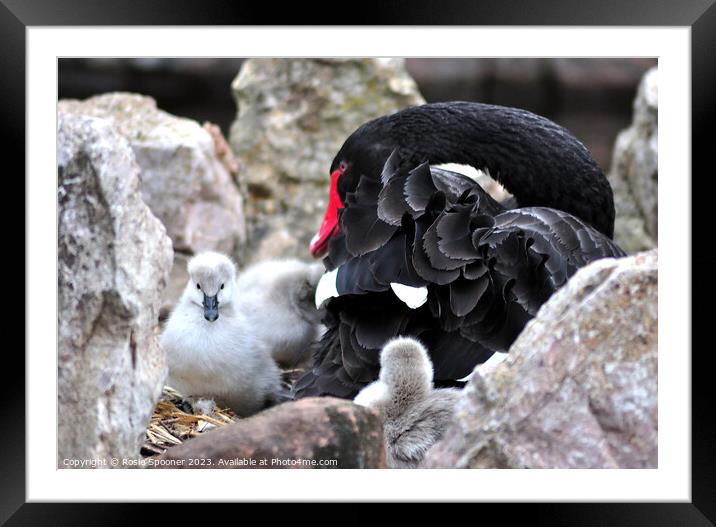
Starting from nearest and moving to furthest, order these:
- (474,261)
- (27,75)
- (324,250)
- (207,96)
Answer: (27,75)
(474,261)
(324,250)
(207,96)

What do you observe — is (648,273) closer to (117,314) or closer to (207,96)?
(117,314)

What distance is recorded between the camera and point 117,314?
1.95 metres

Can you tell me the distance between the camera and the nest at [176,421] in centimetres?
237

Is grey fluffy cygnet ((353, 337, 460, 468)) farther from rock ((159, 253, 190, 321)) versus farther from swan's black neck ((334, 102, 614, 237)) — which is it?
rock ((159, 253, 190, 321))

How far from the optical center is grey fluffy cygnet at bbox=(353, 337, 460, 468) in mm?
2061

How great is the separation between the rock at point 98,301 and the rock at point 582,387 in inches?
25.4

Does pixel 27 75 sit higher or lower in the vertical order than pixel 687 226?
higher

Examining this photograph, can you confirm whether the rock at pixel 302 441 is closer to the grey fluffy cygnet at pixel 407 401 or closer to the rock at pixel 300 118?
the grey fluffy cygnet at pixel 407 401

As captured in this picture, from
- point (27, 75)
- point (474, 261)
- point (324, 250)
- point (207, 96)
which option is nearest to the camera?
point (27, 75)

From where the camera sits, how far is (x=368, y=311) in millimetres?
2305

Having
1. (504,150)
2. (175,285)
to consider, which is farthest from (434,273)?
(175,285)
